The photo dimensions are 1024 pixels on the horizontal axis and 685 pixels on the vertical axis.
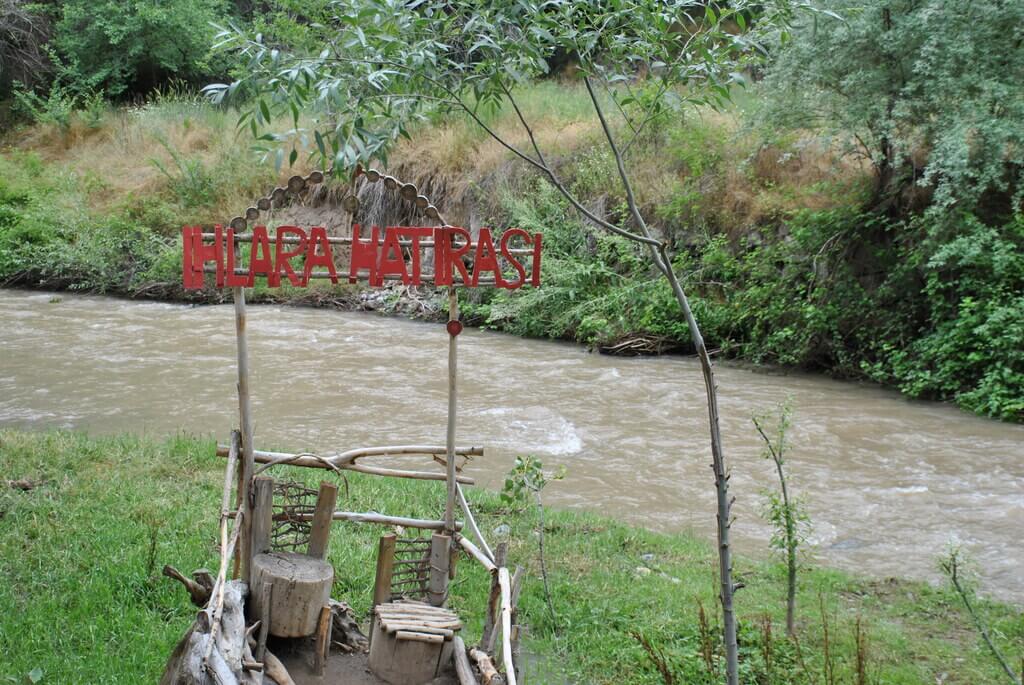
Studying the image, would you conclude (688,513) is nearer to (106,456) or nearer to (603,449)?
(603,449)

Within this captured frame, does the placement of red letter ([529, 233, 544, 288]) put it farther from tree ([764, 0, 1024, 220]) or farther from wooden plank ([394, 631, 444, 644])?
tree ([764, 0, 1024, 220])

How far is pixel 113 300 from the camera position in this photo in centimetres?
1797

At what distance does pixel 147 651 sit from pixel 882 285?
10.6 m

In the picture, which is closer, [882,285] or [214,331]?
[882,285]

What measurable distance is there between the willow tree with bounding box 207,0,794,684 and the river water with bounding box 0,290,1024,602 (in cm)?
263

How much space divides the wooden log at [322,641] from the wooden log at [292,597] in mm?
45

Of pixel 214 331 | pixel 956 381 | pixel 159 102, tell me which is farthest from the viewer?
pixel 159 102

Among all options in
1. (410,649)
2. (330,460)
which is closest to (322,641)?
(410,649)

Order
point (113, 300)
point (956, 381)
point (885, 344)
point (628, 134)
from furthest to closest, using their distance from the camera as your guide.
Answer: point (113, 300), point (628, 134), point (885, 344), point (956, 381)

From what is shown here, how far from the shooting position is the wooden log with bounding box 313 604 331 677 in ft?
11.1

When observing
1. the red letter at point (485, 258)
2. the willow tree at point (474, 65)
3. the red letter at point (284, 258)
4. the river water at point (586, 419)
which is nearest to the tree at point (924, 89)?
the river water at point (586, 419)

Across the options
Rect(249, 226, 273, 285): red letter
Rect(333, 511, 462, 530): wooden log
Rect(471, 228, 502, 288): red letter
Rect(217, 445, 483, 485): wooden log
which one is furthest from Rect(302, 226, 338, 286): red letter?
Rect(333, 511, 462, 530): wooden log

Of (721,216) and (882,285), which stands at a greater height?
(721,216)

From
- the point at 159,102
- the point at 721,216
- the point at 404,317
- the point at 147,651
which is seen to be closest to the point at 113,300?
the point at 404,317
